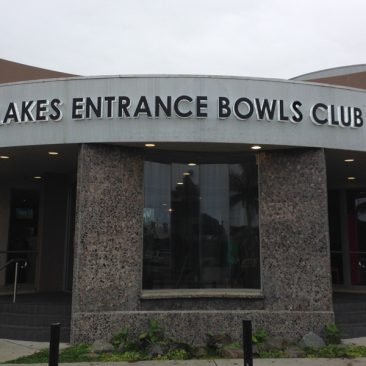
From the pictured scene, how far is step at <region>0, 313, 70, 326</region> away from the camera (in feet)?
32.2

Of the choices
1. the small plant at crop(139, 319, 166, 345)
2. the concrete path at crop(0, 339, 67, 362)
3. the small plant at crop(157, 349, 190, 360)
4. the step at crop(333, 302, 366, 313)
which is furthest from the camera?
the step at crop(333, 302, 366, 313)

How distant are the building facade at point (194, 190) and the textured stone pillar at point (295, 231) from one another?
0.8 inches

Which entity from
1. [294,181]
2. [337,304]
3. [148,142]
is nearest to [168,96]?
[148,142]

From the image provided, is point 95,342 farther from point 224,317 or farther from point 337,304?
point 337,304

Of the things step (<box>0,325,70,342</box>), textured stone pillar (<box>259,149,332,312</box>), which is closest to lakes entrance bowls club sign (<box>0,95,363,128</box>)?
textured stone pillar (<box>259,149,332,312</box>)

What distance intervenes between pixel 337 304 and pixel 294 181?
126 inches

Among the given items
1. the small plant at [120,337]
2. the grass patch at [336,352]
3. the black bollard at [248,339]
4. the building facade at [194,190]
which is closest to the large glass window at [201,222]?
the building facade at [194,190]

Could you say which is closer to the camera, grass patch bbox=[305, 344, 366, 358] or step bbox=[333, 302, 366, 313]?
grass patch bbox=[305, 344, 366, 358]

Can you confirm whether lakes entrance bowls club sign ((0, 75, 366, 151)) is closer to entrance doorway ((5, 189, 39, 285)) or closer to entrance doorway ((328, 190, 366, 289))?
entrance doorway ((5, 189, 39, 285))

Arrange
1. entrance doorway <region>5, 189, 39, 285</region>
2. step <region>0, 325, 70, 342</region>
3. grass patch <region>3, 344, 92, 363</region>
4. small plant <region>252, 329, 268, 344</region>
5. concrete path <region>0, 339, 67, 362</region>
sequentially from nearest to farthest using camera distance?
grass patch <region>3, 344, 92, 363</region> < concrete path <region>0, 339, 67, 362</region> < small plant <region>252, 329, 268, 344</region> < step <region>0, 325, 70, 342</region> < entrance doorway <region>5, 189, 39, 285</region>

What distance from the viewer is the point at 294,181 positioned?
9.73m

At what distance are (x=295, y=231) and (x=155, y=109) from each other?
3717 millimetres

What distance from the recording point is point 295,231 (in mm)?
9562

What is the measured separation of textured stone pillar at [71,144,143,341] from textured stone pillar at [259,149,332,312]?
2.62 meters
